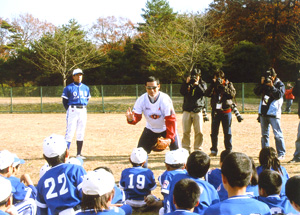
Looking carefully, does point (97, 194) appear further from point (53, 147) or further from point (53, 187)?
point (53, 147)

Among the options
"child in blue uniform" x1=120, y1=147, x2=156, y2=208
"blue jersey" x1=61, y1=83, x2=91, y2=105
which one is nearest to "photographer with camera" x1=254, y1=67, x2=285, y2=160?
"child in blue uniform" x1=120, y1=147, x2=156, y2=208

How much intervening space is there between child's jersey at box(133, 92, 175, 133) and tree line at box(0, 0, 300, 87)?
68.2 feet

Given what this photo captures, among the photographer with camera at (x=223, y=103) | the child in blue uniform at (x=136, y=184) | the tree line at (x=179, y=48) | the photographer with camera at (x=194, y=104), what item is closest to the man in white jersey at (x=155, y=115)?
the child in blue uniform at (x=136, y=184)

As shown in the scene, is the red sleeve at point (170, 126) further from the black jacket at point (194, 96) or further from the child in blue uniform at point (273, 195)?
the child in blue uniform at point (273, 195)

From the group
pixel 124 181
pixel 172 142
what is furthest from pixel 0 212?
pixel 172 142

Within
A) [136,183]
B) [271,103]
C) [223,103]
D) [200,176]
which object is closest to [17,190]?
[136,183]

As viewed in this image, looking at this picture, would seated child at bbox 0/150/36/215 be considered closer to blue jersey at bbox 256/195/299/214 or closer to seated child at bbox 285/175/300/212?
blue jersey at bbox 256/195/299/214

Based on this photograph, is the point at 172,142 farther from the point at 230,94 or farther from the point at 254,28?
the point at 254,28

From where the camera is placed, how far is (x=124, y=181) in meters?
4.52

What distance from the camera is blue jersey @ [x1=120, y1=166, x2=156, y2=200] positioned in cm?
451

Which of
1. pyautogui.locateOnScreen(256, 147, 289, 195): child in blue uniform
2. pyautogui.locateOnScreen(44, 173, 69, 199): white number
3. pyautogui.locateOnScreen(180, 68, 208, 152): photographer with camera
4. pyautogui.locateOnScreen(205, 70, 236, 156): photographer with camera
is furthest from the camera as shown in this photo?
pyautogui.locateOnScreen(180, 68, 208, 152): photographer with camera

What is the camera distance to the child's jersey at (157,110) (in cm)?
593

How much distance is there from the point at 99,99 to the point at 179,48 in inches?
337

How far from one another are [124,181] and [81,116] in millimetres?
4057
